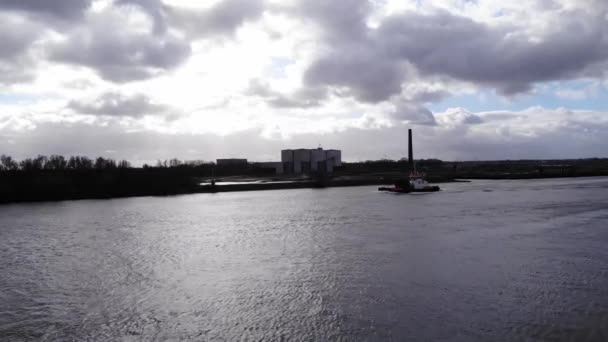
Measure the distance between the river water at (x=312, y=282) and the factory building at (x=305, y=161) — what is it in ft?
197

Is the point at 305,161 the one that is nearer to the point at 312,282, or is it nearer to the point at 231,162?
the point at 231,162

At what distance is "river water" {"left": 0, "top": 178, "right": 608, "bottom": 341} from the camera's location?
7.66m

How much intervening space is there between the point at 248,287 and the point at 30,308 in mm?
4392

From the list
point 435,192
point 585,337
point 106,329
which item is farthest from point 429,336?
point 435,192

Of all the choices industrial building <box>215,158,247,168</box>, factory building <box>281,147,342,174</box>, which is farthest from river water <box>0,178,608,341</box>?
industrial building <box>215,158,247,168</box>

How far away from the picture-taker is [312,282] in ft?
34.9

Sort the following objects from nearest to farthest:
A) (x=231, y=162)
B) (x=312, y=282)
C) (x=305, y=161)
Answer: (x=312, y=282), (x=305, y=161), (x=231, y=162)

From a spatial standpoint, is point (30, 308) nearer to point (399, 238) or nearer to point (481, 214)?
point (399, 238)

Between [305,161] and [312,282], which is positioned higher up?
[305,161]

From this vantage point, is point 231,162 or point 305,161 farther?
point 231,162

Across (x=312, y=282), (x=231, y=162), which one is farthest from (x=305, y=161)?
(x=312, y=282)

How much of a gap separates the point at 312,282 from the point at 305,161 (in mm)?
70382

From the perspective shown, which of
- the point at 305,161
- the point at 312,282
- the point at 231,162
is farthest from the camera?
the point at 231,162

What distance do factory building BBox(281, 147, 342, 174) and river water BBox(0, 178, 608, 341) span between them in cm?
5996
